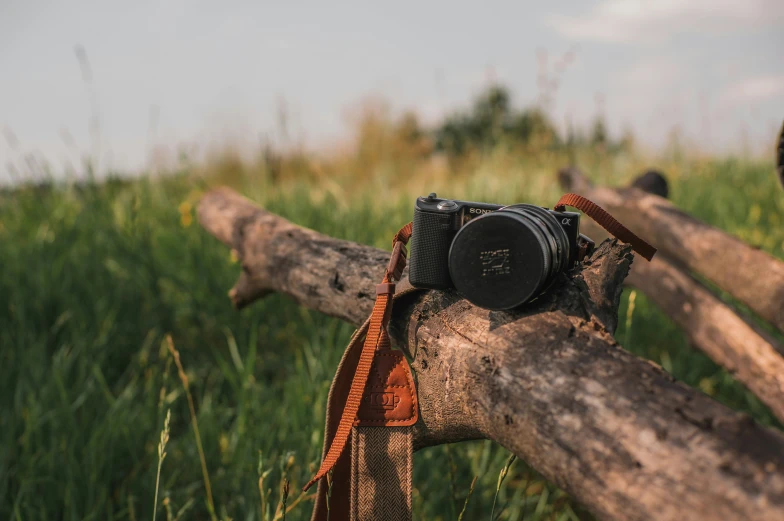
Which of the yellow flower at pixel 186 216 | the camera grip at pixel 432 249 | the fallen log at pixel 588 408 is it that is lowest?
the yellow flower at pixel 186 216

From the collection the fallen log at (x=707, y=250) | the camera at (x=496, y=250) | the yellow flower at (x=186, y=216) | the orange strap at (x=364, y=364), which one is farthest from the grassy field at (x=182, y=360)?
the camera at (x=496, y=250)

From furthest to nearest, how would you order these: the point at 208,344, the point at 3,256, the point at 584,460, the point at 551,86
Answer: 1. the point at 551,86
2. the point at 3,256
3. the point at 208,344
4. the point at 584,460

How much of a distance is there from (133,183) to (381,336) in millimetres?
4047

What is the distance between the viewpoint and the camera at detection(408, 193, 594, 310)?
1145 mm

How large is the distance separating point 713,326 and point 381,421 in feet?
6.37

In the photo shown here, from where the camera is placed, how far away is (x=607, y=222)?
4.31ft

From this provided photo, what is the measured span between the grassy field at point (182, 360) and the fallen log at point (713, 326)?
0.28 m

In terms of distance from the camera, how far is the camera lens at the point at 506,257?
1.14m

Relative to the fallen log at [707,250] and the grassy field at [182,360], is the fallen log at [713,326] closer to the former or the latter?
the fallen log at [707,250]

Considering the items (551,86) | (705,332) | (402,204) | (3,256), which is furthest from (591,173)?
(3,256)

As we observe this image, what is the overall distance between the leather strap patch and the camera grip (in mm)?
170

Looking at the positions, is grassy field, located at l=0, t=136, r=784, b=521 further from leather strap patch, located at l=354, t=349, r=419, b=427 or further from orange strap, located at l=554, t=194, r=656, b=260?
orange strap, located at l=554, t=194, r=656, b=260

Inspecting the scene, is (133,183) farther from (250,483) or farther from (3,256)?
(250,483)

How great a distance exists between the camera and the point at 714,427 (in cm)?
91
